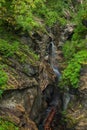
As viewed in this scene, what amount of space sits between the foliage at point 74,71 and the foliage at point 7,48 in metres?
3.30

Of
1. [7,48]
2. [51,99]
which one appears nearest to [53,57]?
[51,99]

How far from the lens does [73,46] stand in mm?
18359

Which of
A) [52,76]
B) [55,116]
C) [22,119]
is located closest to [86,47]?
[52,76]

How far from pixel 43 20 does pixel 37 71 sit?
9443 mm

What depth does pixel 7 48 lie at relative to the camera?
523 inches

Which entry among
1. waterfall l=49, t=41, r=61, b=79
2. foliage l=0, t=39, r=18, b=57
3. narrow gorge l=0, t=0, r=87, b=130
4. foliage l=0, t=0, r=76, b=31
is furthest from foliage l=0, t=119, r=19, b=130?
waterfall l=49, t=41, r=61, b=79

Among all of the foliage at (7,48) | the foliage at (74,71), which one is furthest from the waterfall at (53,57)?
the foliage at (7,48)

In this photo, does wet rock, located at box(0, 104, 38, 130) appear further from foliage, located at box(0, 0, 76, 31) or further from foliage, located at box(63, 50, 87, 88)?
foliage, located at box(0, 0, 76, 31)

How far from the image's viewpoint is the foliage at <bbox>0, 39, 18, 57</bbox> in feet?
43.2

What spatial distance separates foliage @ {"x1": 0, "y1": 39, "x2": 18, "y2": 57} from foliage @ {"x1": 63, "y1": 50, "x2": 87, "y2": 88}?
330 centimetres

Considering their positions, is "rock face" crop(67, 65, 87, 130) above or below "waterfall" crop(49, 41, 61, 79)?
below

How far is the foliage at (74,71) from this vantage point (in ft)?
48.4

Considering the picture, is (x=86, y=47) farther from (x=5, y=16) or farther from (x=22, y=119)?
(x=22, y=119)

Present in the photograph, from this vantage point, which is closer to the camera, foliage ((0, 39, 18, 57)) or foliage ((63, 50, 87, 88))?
foliage ((0, 39, 18, 57))
